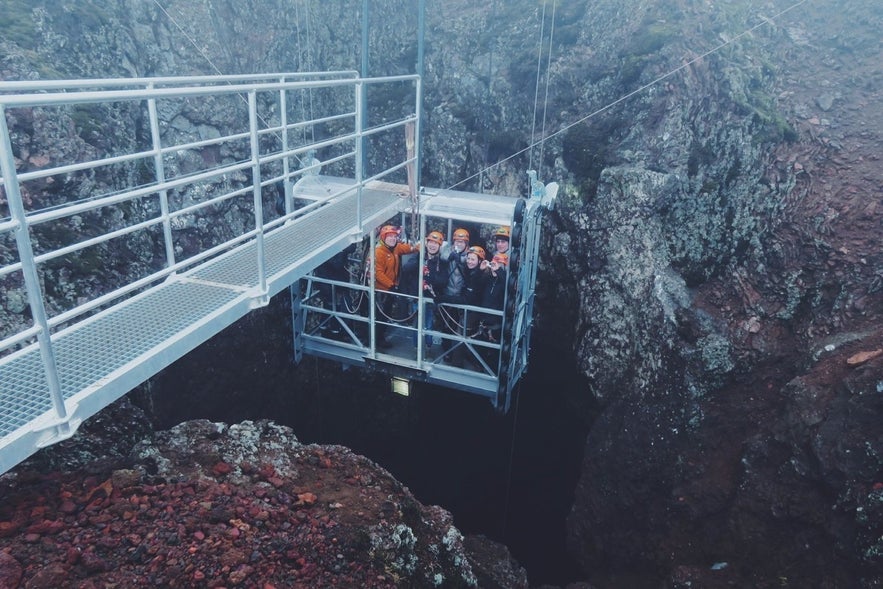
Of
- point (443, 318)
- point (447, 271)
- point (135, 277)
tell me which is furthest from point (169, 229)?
point (443, 318)

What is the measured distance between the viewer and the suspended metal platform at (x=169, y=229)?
3586 mm

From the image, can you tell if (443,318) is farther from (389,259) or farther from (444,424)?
(444,424)

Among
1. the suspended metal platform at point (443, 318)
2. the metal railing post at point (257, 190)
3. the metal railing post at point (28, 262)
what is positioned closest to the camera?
the metal railing post at point (28, 262)

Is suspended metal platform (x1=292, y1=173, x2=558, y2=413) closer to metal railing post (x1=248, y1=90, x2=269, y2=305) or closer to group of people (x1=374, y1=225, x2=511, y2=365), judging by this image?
group of people (x1=374, y1=225, x2=511, y2=365)

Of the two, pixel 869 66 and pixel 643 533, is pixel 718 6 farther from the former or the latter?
pixel 643 533

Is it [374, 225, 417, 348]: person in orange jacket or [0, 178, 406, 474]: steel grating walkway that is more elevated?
[0, 178, 406, 474]: steel grating walkway

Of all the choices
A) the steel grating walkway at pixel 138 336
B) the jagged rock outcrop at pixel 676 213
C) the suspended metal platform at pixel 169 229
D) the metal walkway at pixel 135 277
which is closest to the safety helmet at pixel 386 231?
the suspended metal platform at pixel 169 229

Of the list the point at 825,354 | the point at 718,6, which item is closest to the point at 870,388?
the point at 825,354

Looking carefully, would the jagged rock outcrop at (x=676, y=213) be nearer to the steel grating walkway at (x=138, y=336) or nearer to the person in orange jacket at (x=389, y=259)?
the steel grating walkway at (x=138, y=336)

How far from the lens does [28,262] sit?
3.04 m

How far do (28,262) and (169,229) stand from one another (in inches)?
91.5

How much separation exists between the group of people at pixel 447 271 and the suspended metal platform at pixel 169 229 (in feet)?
0.95

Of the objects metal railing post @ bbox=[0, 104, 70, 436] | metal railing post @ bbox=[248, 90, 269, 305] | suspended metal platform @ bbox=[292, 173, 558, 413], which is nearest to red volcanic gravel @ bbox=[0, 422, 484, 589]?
metal railing post @ bbox=[0, 104, 70, 436]

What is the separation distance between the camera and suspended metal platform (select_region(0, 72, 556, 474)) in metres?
3.59
